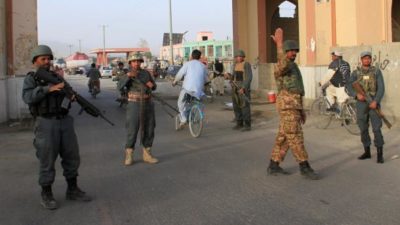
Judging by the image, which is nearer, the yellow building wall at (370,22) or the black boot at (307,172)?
the black boot at (307,172)

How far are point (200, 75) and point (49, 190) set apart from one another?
20.2ft

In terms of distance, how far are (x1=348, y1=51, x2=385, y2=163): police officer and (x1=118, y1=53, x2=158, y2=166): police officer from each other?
322 centimetres

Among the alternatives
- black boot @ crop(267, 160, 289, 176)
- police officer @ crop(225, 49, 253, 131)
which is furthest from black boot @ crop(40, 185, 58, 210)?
police officer @ crop(225, 49, 253, 131)

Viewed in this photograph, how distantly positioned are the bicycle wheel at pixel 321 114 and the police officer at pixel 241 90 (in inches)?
68.0

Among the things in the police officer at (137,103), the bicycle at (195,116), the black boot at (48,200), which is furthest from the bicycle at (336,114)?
the black boot at (48,200)

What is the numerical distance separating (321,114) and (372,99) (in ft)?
16.8

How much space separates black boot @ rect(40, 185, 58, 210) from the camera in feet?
19.8

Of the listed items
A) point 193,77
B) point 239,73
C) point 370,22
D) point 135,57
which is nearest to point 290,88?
point 135,57

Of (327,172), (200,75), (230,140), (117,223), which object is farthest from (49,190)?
(200,75)

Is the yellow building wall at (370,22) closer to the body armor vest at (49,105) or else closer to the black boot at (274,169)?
the black boot at (274,169)

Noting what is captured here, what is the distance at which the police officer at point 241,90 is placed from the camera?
12.4 m

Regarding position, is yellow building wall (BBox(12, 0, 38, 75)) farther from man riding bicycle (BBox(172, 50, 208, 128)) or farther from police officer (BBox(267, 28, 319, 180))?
police officer (BBox(267, 28, 319, 180))

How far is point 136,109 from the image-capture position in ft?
27.6

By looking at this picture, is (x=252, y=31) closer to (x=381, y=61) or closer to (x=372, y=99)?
(x=381, y=61)
